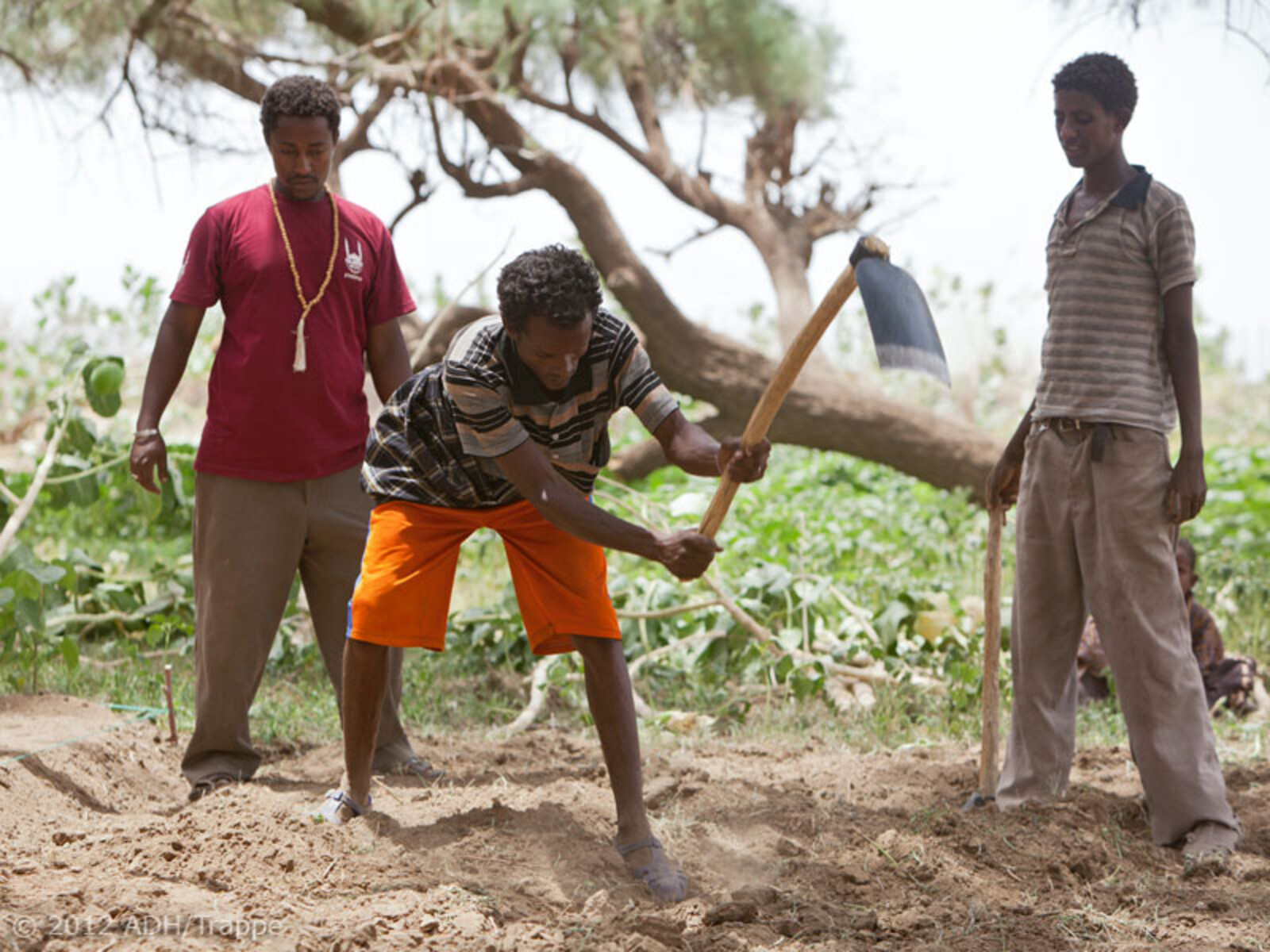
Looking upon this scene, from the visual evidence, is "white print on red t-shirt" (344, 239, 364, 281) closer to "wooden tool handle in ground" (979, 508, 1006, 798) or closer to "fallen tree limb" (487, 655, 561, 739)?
"fallen tree limb" (487, 655, 561, 739)

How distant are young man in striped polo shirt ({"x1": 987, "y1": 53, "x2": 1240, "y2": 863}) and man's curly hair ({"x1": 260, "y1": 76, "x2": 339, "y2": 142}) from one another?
5.85 ft

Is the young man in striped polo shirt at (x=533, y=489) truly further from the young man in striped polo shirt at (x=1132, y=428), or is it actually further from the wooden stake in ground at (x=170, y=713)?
the wooden stake in ground at (x=170, y=713)

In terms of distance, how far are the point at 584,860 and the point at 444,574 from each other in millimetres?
697

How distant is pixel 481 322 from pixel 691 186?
7.92 m

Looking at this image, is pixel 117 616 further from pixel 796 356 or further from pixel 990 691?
pixel 796 356

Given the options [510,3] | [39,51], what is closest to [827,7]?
[510,3]

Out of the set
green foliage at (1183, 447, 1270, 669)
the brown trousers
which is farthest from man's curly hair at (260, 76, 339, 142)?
green foliage at (1183, 447, 1270, 669)

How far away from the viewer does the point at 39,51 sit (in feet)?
23.9

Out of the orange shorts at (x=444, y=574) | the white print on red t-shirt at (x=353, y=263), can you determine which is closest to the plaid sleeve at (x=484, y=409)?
the orange shorts at (x=444, y=574)

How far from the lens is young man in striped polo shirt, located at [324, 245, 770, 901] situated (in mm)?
2631

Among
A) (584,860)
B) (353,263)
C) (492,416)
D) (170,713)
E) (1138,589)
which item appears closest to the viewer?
(492,416)

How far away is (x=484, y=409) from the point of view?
105 inches

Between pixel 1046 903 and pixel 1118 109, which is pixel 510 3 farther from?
pixel 1046 903

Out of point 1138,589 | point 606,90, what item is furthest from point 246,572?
point 606,90
